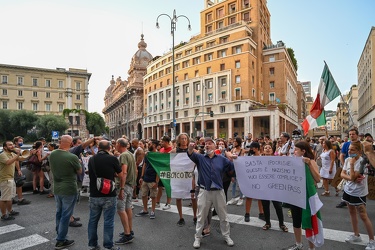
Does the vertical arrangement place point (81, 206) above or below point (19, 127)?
below

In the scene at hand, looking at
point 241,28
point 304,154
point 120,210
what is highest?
point 241,28

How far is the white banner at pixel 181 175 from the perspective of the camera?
241 inches

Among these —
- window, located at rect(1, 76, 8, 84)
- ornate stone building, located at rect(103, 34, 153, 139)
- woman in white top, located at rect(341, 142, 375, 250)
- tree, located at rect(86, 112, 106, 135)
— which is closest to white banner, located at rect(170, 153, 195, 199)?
woman in white top, located at rect(341, 142, 375, 250)

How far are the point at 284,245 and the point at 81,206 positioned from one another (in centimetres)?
599

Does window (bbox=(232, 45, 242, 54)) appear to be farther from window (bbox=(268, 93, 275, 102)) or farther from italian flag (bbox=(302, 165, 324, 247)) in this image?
italian flag (bbox=(302, 165, 324, 247))

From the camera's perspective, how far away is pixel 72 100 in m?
86.4

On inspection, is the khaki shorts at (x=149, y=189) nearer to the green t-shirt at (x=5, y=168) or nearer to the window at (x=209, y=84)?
the green t-shirt at (x=5, y=168)

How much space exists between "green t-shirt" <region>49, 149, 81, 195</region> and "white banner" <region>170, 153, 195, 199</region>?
2263 millimetres

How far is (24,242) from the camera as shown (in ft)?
16.6

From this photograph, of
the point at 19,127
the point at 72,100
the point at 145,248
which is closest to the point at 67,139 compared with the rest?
the point at 145,248

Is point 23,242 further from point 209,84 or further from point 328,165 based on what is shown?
point 209,84

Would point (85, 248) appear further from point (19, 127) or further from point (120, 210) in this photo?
point (19, 127)

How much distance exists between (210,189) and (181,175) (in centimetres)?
150

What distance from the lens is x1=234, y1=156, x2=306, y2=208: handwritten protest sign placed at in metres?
4.41
